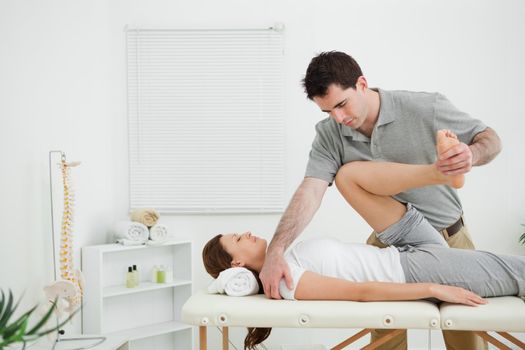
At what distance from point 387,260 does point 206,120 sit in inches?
74.4

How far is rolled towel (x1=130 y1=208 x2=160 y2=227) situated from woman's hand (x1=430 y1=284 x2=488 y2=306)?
6.16 feet

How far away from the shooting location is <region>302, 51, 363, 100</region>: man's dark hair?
2.03 metres

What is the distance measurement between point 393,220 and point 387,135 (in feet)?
1.29

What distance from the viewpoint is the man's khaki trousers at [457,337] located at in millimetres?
2092

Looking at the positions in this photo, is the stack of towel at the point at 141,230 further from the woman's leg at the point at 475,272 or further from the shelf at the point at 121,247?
the woman's leg at the point at 475,272

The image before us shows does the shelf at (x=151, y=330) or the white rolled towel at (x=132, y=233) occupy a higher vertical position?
the white rolled towel at (x=132, y=233)

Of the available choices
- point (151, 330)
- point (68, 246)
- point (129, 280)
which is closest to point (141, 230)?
point (129, 280)

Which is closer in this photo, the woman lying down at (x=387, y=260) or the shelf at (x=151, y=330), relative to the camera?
the woman lying down at (x=387, y=260)

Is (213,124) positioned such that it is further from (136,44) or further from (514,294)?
(514,294)

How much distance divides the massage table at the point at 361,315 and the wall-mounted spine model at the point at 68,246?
992 millimetres

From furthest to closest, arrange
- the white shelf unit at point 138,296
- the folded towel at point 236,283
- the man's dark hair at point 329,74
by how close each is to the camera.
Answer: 1. the white shelf unit at point 138,296
2. the man's dark hair at point 329,74
3. the folded towel at point 236,283

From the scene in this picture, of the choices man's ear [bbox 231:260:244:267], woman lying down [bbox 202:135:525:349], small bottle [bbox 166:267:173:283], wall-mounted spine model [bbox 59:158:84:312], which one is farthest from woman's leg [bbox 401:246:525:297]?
small bottle [bbox 166:267:173:283]

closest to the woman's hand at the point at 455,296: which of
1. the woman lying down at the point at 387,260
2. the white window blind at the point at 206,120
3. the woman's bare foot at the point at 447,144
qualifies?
the woman lying down at the point at 387,260

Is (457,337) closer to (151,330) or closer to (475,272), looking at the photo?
(475,272)
